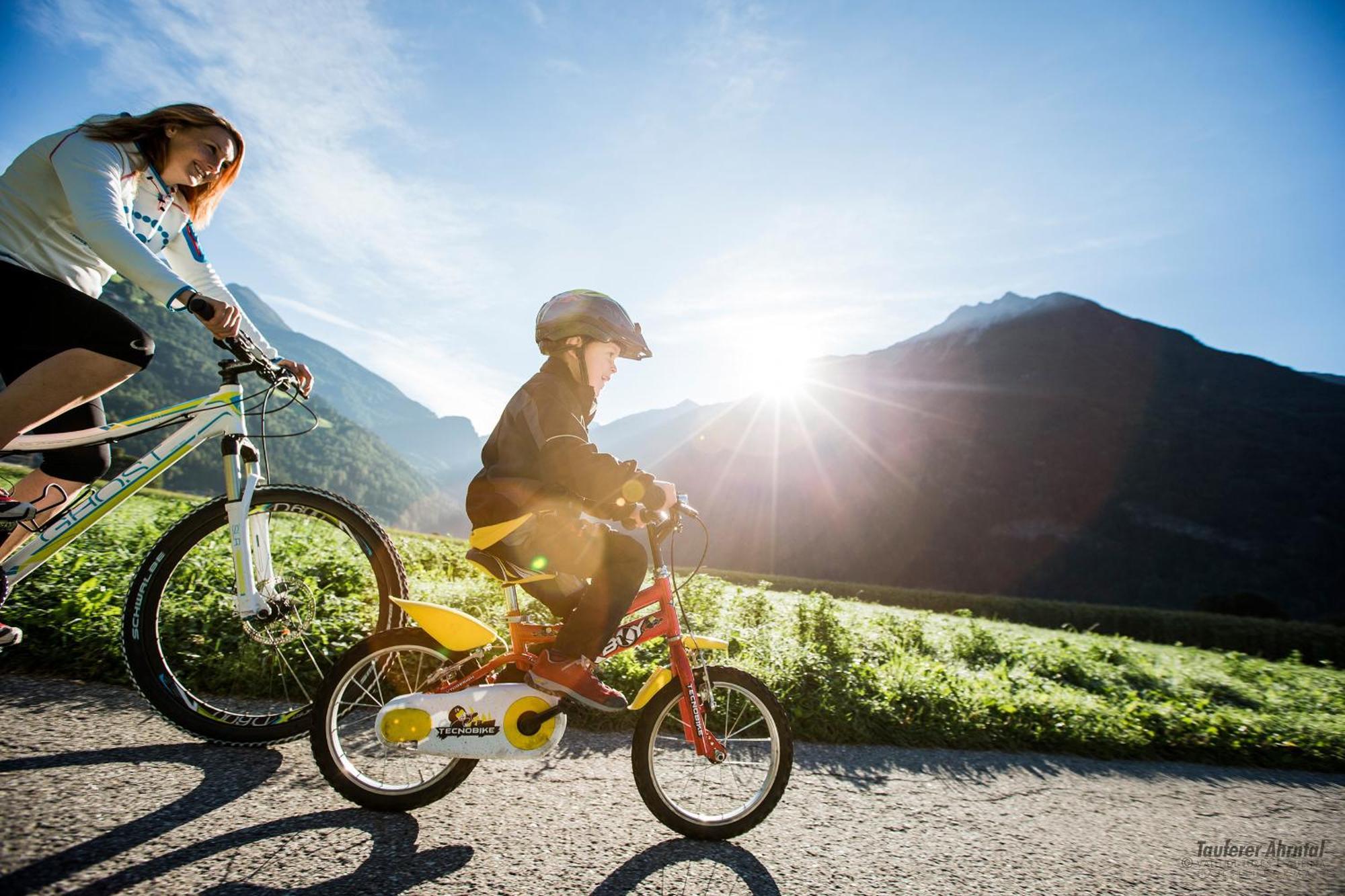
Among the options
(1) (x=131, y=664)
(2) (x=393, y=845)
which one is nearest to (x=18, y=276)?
(1) (x=131, y=664)

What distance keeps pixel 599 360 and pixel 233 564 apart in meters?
2.07

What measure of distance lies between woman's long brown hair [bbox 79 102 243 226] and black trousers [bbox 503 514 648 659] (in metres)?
2.31

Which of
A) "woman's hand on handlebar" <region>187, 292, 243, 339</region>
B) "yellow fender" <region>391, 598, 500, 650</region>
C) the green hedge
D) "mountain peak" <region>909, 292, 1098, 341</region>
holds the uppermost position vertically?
"mountain peak" <region>909, 292, 1098, 341</region>

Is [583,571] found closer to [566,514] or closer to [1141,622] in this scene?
[566,514]

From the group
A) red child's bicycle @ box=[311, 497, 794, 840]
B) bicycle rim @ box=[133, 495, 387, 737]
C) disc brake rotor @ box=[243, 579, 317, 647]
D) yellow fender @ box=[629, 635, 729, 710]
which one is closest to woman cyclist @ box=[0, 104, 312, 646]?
bicycle rim @ box=[133, 495, 387, 737]

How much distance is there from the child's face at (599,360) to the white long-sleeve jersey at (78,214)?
1.60 metres

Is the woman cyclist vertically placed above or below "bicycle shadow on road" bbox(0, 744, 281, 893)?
above

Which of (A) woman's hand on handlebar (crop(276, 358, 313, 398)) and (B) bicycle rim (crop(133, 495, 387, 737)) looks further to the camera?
(A) woman's hand on handlebar (crop(276, 358, 313, 398))

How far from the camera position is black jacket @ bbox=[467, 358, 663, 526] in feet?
8.07

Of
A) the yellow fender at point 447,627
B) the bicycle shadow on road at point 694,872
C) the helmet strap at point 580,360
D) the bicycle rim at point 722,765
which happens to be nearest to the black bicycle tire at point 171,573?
the yellow fender at point 447,627

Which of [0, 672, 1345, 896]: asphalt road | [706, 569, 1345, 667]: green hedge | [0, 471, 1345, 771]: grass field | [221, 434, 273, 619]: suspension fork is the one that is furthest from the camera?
[706, 569, 1345, 667]: green hedge

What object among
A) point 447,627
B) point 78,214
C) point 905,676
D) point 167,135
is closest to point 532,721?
point 447,627

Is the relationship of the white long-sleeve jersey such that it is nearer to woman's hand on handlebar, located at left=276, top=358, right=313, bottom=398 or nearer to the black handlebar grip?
the black handlebar grip

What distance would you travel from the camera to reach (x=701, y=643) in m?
2.51
